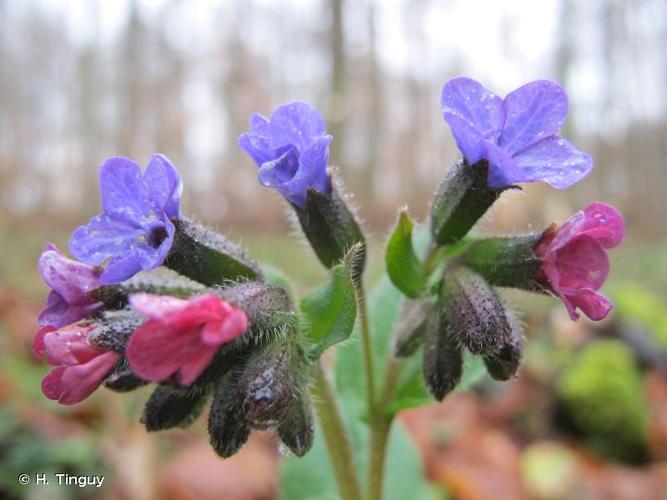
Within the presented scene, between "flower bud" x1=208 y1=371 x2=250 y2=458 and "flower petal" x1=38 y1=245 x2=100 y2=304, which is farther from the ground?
"flower petal" x1=38 y1=245 x2=100 y2=304

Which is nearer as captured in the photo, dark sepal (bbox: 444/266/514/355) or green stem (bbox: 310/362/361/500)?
dark sepal (bbox: 444/266/514/355)

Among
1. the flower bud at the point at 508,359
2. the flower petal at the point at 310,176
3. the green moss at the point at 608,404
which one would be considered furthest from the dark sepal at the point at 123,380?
the green moss at the point at 608,404

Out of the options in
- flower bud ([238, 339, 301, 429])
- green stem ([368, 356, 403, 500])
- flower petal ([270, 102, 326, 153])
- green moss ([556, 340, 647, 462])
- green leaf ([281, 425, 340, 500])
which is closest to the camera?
flower bud ([238, 339, 301, 429])

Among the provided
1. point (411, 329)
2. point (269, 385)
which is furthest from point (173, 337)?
point (411, 329)

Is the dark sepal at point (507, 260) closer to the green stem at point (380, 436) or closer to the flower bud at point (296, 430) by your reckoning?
the green stem at point (380, 436)

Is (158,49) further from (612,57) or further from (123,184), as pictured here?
(123,184)

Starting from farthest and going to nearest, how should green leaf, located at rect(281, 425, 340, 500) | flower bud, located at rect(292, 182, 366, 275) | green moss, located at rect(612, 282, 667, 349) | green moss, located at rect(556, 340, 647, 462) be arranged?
green moss, located at rect(612, 282, 667, 349) → green moss, located at rect(556, 340, 647, 462) → green leaf, located at rect(281, 425, 340, 500) → flower bud, located at rect(292, 182, 366, 275)

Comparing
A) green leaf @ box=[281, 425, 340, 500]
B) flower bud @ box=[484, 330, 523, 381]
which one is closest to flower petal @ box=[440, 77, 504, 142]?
flower bud @ box=[484, 330, 523, 381]

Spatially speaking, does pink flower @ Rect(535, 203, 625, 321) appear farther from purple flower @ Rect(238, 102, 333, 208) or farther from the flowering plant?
purple flower @ Rect(238, 102, 333, 208)
